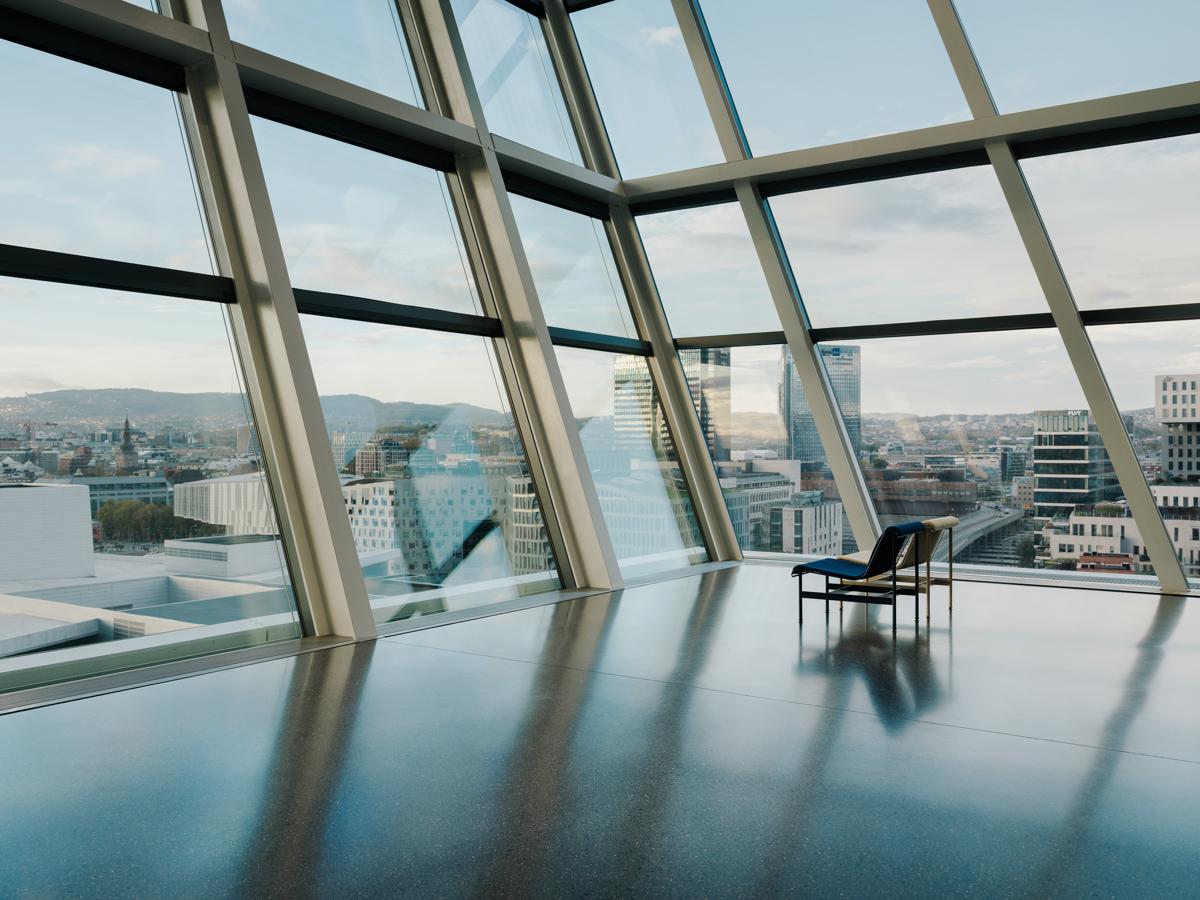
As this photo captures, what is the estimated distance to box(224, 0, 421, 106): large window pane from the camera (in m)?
7.35

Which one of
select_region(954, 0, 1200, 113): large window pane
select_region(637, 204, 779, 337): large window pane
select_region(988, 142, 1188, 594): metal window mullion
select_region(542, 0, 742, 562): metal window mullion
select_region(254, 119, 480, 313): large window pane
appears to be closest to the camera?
select_region(254, 119, 480, 313): large window pane

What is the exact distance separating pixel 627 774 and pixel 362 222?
213 inches

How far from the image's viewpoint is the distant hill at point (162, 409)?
5.90m

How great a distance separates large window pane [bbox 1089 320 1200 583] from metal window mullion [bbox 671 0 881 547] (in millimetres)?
2481

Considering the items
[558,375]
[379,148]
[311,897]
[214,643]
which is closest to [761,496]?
[558,375]

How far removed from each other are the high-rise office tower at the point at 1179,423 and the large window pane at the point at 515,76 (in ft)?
20.0

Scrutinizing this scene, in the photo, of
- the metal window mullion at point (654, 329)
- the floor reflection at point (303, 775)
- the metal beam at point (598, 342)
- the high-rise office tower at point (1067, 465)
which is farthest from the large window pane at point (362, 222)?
the high-rise office tower at point (1067, 465)

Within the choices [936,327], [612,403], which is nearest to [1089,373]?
[936,327]

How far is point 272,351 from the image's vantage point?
22.0ft

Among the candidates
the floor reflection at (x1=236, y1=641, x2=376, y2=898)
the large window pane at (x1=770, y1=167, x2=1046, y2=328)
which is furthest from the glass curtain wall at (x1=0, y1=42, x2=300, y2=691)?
the large window pane at (x1=770, y1=167, x2=1046, y2=328)

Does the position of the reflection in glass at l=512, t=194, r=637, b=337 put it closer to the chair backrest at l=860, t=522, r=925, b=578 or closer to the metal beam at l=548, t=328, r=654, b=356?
the metal beam at l=548, t=328, r=654, b=356

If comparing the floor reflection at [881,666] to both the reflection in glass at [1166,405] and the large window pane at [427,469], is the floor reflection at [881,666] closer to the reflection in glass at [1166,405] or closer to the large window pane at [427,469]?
the large window pane at [427,469]

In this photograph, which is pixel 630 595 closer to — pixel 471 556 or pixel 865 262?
pixel 471 556

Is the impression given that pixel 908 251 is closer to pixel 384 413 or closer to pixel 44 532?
pixel 384 413
